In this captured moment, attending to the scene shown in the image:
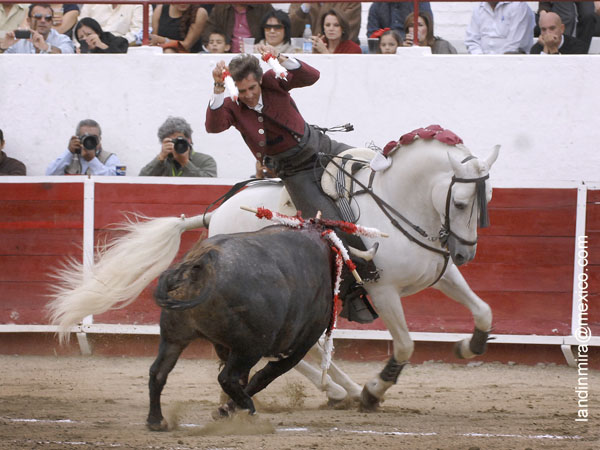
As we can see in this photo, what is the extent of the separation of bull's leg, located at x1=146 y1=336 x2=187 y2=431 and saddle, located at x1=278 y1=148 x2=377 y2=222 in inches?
56.7

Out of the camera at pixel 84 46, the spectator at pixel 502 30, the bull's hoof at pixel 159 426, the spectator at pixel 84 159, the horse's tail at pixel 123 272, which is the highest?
the spectator at pixel 502 30

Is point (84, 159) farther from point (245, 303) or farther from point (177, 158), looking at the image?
point (245, 303)

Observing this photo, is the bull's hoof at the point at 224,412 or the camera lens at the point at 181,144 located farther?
the camera lens at the point at 181,144

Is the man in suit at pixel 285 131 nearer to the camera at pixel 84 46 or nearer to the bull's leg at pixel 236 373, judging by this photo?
the bull's leg at pixel 236 373

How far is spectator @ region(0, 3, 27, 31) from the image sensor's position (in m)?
9.52

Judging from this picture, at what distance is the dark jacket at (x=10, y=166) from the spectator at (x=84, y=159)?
234 millimetres

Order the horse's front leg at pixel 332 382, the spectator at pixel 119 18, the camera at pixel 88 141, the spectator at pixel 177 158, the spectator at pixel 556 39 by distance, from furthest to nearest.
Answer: the spectator at pixel 119 18 → the spectator at pixel 556 39 → the camera at pixel 88 141 → the spectator at pixel 177 158 → the horse's front leg at pixel 332 382

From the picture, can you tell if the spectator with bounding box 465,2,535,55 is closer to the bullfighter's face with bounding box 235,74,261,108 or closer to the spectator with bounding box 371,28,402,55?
the spectator with bounding box 371,28,402,55

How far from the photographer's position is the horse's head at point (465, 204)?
4980mm

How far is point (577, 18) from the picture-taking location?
8.41 m

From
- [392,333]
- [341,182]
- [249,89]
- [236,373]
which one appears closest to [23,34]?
[249,89]

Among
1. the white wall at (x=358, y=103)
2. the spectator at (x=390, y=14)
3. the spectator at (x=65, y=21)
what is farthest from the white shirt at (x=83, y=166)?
the spectator at (x=390, y=14)

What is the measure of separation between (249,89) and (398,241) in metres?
1.13

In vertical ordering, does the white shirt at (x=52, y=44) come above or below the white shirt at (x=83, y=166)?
above
